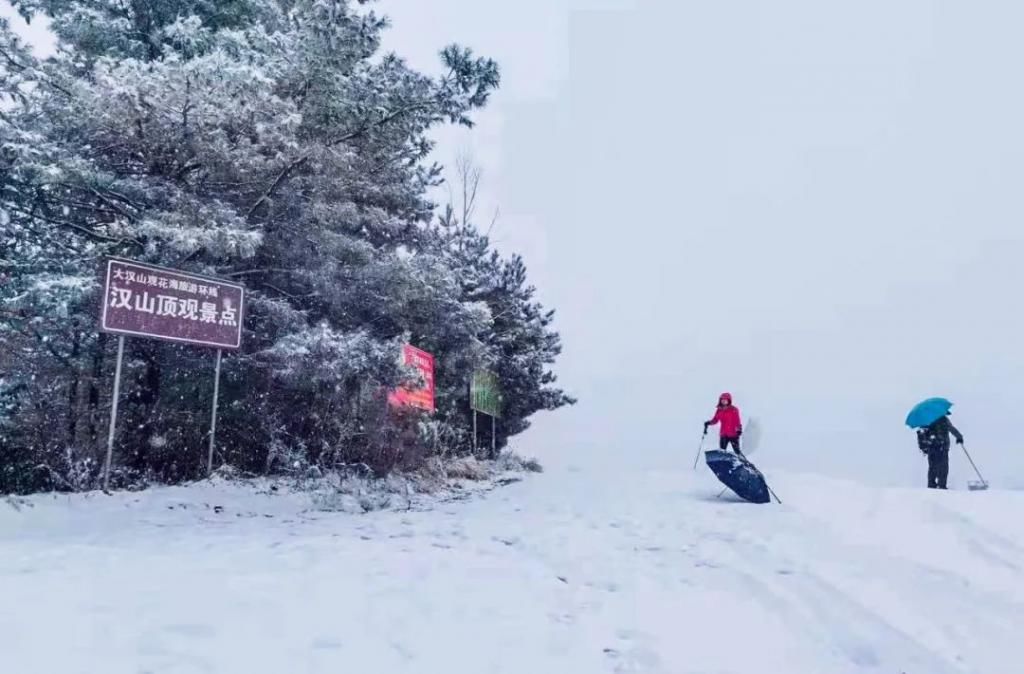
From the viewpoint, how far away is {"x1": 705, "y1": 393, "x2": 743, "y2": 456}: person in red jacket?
12922mm

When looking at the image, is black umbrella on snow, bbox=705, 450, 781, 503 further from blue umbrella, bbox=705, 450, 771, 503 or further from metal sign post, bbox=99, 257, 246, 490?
metal sign post, bbox=99, 257, 246, 490

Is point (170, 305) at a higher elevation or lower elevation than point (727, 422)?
higher

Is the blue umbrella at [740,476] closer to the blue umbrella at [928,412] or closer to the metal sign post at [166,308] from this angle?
the blue umbrella at [928,412]

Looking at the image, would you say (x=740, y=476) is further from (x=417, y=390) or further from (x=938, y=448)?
(x=417, y=390)

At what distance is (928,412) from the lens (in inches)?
443

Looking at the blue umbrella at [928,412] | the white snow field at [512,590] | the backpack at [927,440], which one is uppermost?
the blue umbrella at [928,412]

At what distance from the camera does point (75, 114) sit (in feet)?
31.4

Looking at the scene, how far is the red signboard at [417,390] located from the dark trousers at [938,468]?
9.08 meters

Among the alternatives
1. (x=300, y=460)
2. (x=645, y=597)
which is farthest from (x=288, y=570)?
(x=300, y=460)

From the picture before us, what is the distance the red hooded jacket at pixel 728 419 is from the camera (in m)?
13.0

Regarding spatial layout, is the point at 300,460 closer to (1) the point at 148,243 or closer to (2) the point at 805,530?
(1) the point at 148,243

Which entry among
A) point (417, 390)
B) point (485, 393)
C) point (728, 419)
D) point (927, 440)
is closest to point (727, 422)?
point (728, 419)

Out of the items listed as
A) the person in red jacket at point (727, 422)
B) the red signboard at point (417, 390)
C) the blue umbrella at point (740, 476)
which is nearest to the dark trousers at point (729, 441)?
the person in red jacket at point (727, 422)

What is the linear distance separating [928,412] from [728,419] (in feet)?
11.3
